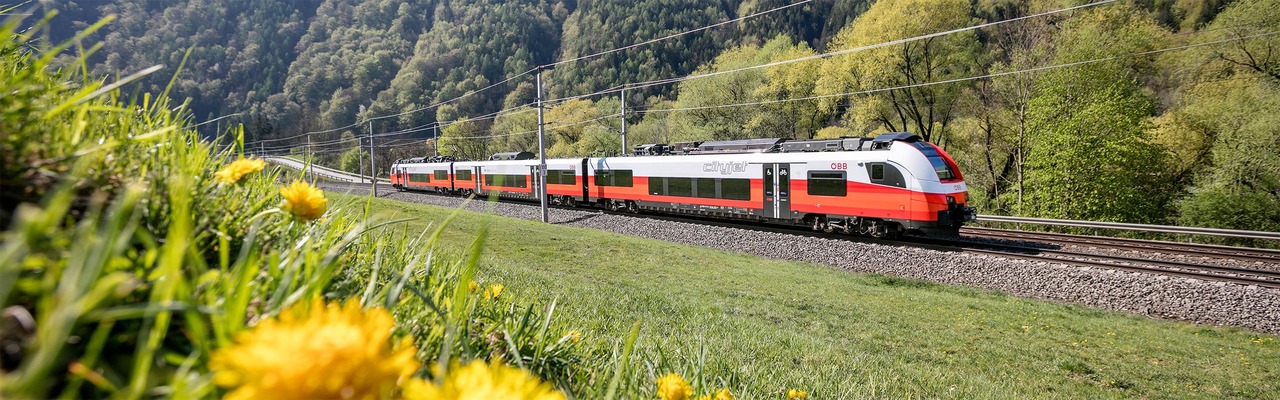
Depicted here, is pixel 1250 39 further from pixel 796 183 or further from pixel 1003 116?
pixel 796 183

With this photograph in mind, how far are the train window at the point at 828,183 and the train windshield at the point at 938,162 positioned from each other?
2198 mm

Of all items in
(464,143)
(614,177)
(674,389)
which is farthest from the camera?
(464,143)

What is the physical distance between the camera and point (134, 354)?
78cm

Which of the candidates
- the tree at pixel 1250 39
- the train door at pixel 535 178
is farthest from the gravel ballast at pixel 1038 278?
the tree at pixel 1250 39

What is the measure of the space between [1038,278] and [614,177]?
53.2 ft

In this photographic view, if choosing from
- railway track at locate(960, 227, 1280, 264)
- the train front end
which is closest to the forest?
the train front end

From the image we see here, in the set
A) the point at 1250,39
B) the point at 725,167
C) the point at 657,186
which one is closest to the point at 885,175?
the point at 725,167

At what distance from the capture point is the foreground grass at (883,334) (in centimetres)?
505

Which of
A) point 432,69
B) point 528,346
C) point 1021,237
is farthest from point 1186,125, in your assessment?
point 432,69

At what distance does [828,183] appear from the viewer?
17766 millimetres

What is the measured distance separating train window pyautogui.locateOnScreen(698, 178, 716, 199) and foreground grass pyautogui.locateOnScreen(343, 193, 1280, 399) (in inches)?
288

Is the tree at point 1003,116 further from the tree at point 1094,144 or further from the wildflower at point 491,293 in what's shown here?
the wildflower at point 491,293

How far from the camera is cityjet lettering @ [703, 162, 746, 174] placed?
20125mm

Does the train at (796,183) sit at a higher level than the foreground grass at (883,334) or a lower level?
higher
